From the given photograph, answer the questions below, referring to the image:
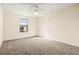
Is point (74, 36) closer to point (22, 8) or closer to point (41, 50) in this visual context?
point (41, 50)

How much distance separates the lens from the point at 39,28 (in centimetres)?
213

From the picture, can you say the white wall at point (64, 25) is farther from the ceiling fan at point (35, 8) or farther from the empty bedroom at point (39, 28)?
the ceiling fan at point (35, 8)

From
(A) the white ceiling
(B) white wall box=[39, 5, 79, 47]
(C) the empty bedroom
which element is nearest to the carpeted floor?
(C) the empty bedroom

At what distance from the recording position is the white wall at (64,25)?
1981mm

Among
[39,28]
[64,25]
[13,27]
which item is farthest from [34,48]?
[64,25]

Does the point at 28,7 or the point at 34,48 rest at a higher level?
the point at 28,7

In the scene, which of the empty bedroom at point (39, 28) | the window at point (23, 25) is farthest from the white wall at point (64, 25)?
the window at point (23, 25)

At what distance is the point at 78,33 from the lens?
6.68 ft

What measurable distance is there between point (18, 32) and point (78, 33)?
1164 millimetres

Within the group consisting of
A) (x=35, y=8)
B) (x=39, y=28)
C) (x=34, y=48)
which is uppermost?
(x=35, y=8)

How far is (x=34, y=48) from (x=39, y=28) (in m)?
0.43

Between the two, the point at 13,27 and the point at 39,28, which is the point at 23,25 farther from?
the point at 39,28

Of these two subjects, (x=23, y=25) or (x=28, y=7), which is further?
(x=23, y=25)

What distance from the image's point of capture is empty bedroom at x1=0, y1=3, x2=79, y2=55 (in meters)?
1.89
